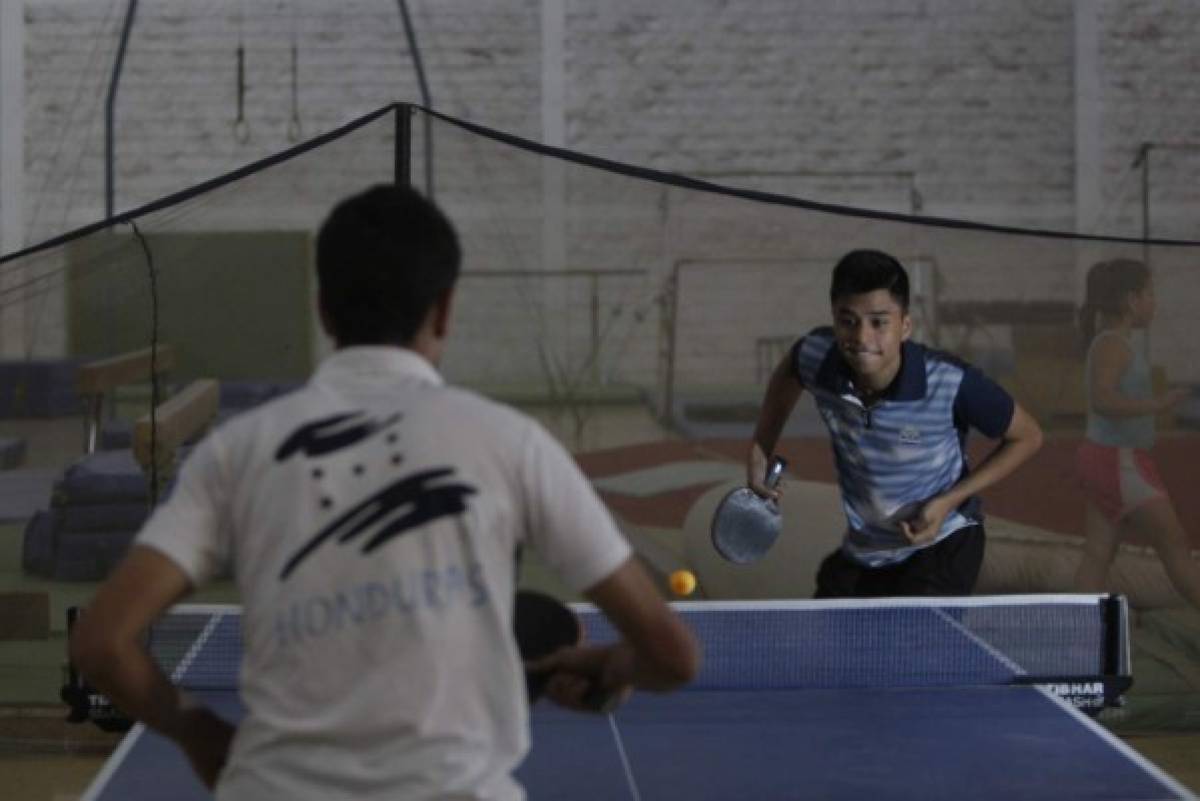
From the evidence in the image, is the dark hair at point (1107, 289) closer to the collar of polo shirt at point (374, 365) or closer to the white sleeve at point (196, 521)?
the collar of polo shirt at point (374, 365)

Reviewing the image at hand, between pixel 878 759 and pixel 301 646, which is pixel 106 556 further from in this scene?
pixel 301 646

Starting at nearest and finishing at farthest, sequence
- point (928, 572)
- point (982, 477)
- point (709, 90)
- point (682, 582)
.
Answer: point (982, 477) < point (928, 572) < point (682, 582) < point (709, 90)

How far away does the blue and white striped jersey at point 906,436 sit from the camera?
14.1 feet

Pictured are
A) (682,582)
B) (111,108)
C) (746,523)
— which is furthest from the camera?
(111,108)

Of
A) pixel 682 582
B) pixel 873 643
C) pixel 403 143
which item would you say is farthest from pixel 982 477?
pixel 403 143

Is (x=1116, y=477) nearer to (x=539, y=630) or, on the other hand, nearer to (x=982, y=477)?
(x=982, y=477)

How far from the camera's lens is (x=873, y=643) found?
13.7 ft

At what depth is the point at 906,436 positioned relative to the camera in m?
4.30

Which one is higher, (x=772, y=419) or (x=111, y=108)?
(x=111, y=108)

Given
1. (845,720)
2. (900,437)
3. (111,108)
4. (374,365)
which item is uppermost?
(111,108)

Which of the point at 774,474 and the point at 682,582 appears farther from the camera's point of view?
the point at 682,582

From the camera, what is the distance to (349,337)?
2.00 m

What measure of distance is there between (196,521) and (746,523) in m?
2.85

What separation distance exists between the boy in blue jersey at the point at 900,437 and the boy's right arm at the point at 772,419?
142mm
